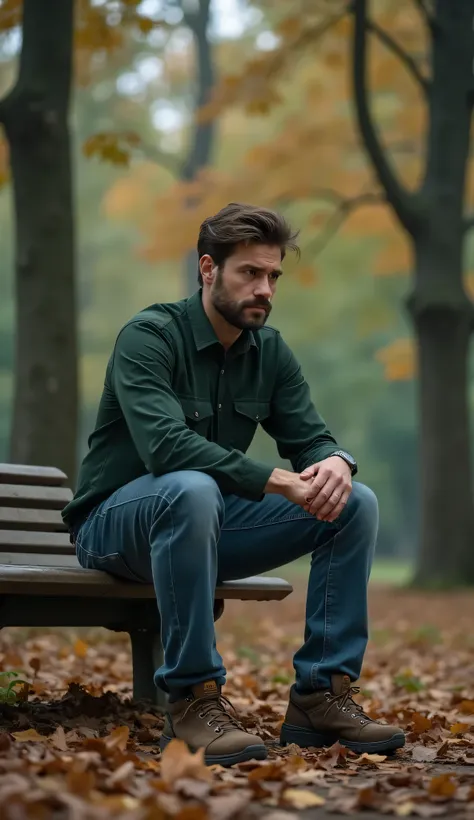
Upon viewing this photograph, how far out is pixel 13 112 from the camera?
7402 mm

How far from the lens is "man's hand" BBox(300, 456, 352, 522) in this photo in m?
3.80

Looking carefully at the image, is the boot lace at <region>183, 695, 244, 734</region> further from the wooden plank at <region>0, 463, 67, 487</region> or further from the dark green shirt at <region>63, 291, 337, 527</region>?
the wooden plank at <region>0, 463, 67, 487</region>

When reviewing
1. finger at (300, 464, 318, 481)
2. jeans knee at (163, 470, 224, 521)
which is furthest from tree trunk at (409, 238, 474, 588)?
jeans knee at (163, 470, 224, 521)

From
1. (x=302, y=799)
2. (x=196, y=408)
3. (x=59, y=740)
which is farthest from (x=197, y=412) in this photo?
(x=302, y=799)

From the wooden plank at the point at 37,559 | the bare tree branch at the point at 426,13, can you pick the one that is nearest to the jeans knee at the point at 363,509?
the wooden plank at the point at 37,559

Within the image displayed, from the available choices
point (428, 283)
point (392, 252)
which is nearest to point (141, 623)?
point (428, 283)

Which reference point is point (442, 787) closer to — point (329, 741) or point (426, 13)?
point (329, 741)

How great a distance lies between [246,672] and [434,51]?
8077 millimetres

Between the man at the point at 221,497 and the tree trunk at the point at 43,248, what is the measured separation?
3.17 m

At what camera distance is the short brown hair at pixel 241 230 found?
4.00 meters

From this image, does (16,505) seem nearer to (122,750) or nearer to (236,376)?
(236,376)

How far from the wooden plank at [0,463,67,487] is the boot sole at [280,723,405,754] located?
1448mm

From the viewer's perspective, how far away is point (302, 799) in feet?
9.62

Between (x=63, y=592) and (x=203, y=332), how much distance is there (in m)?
0.98
